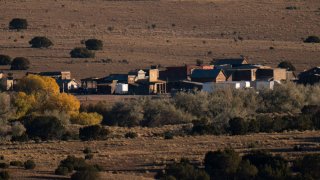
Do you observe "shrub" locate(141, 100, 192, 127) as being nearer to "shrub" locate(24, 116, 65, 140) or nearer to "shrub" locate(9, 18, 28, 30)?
"shrub" locate(24, 116, 65, 140)

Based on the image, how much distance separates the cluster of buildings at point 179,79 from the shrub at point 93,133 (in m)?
23.4

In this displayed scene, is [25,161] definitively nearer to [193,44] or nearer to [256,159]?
[256,159]

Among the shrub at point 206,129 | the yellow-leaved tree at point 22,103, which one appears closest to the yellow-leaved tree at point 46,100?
the yellow-leaved tree at point 22,103

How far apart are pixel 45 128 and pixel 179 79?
30.1 metres

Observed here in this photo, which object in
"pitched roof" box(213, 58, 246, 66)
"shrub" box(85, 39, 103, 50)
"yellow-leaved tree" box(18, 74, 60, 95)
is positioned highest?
"shrub" box(85, 39, 103, 50)

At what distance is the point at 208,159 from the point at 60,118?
20913mm

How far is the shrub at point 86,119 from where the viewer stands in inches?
2511

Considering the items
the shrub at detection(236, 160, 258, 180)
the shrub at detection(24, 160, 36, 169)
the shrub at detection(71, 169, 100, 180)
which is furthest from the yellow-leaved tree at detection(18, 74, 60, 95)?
the shrub at detection(71, 169, 100, 180)

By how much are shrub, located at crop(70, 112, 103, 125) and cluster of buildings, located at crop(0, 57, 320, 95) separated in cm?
1383

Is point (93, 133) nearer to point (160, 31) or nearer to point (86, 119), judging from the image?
point (86, 119)

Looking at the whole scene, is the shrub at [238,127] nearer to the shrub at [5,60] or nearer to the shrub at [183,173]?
the shrub at [183,173]

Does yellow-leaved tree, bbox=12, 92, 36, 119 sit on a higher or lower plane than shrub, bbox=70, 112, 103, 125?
higher

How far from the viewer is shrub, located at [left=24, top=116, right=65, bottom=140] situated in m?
55.2

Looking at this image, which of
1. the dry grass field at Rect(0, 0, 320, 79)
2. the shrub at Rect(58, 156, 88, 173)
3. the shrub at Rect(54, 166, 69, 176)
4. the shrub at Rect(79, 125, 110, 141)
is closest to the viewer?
the shrub at Rect(54, 166, 69, 176)
